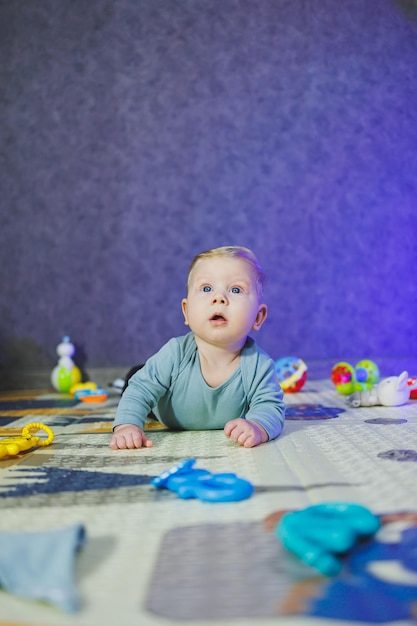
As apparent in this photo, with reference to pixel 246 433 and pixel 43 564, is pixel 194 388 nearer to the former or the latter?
pixel 246 433

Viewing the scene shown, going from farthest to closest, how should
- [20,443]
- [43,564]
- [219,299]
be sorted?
[219,299] → [20,443] → [43,564]

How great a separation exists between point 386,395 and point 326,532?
1032 millimetres

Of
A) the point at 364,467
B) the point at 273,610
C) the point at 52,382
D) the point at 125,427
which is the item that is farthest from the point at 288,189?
the point at 273,610

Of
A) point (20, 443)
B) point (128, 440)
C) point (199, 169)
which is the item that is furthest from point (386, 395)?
point (199, 169)

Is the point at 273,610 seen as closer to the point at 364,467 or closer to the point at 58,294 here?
the point at 364,467

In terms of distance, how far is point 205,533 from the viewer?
2.16 feet

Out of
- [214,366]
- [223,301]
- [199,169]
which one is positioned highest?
[199,169]

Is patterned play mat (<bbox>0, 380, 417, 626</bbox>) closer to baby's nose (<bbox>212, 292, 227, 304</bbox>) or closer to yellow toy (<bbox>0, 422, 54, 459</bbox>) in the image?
yellow toy (<bbox>0, 422, 54, 459</bbox>)

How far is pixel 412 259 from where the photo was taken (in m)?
2.63

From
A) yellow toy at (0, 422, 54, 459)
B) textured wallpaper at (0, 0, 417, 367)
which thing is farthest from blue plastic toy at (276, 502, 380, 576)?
textured wallpaper at (0, 0, 417, 367)

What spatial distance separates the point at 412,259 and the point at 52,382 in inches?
58.6

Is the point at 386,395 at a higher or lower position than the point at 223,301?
lower

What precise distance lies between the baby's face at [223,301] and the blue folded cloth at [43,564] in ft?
2.01

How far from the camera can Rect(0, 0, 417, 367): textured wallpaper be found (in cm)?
260
